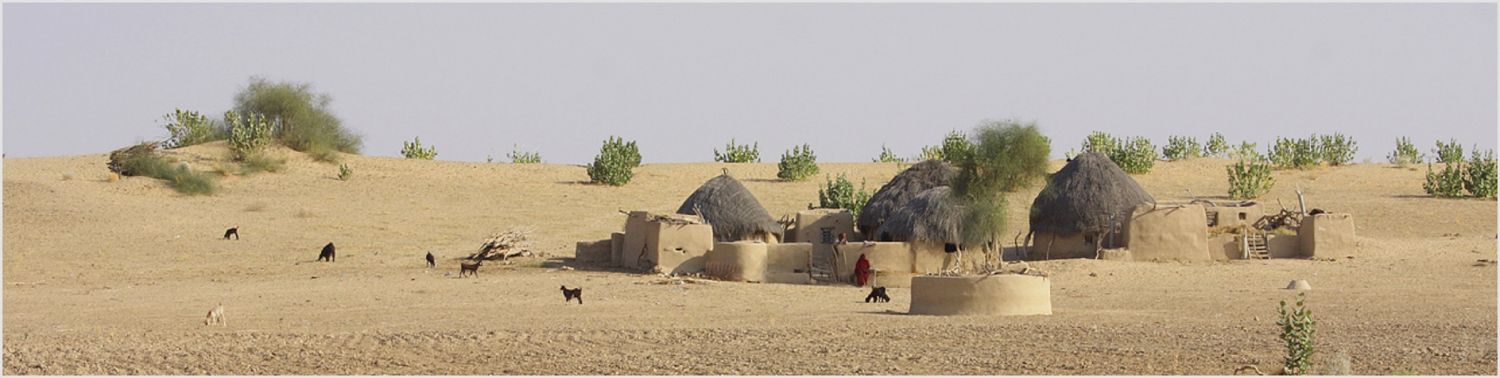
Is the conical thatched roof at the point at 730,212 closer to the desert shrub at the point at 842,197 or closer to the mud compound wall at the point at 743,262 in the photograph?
the mud compound wall at the point at 743,262

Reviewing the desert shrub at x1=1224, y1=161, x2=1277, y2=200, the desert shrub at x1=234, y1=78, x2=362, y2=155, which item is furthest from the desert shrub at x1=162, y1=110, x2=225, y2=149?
the desert shrub at x1=1224, y1=161, x2=1277, y2=200

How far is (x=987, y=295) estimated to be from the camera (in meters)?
19.2

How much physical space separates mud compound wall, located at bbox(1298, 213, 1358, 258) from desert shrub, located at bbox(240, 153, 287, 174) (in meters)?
22.5

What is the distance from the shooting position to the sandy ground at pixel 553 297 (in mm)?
15781

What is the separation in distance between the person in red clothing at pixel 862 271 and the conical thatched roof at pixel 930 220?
0.87 m

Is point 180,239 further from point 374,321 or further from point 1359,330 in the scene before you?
point 1359,330

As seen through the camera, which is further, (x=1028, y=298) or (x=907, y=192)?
(x=907, y=192)

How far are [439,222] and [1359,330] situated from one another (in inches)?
813

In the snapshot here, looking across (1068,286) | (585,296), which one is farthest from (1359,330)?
(585,296)

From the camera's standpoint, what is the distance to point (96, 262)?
28.7 metres

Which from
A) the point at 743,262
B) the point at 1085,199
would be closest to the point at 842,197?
the point at 1085,199

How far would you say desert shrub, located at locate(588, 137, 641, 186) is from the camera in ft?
137

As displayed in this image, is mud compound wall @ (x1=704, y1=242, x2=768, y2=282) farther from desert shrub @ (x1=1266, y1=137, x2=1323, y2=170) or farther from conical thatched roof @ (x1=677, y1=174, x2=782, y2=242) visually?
desert shrub @ (x1=1266, y1=137, x2=1323, y2=170)

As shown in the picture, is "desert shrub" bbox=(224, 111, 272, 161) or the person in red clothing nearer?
the person in red clothing
